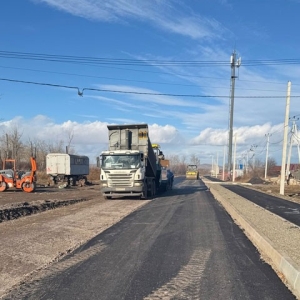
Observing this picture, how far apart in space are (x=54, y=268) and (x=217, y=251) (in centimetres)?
355

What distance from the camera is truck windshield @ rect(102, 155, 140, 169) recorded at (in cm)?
2217

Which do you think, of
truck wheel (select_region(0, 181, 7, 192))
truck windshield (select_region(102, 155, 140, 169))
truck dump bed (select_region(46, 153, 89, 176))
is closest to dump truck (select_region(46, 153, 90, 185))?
truck dump bed (select_region(46, 153, 89, 176))

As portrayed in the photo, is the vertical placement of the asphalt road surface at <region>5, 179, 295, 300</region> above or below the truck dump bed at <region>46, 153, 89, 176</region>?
below

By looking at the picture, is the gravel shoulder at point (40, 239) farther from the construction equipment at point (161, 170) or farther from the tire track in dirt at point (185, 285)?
the construction equipment at point (161, 170)

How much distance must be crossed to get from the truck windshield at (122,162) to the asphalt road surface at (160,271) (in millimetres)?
11654

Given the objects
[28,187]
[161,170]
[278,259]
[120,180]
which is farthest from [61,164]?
[278,259]

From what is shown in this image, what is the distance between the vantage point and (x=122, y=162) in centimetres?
2227

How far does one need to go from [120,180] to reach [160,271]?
A: 15.7m

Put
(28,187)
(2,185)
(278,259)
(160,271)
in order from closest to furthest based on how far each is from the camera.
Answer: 1. (160,271)
2. (278,259)
3. (28,187)
4. (2,185)

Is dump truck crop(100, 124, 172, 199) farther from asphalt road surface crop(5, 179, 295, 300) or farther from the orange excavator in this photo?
asphalt road surface crop(5, 179, 295, 300)

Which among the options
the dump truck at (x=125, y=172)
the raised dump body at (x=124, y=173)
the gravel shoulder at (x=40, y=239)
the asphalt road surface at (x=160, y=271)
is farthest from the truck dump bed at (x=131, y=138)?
the asphalt road surface at (x=160, y=271)

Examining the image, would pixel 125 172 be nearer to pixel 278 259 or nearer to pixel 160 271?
pixel 278 259

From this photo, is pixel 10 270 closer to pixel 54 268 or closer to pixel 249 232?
pixel 54 268

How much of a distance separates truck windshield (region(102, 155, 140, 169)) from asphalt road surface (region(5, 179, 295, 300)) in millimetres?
11654
